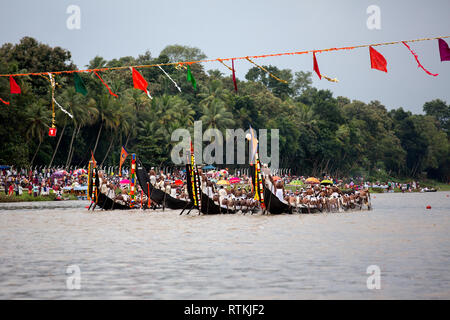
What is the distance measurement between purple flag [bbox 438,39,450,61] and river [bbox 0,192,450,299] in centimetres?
554

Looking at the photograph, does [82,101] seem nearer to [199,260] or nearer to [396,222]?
[396,222]

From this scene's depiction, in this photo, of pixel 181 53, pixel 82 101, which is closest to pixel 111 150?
pixel 82 101

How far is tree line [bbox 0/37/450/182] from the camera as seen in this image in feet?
206

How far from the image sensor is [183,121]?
78.1 meters

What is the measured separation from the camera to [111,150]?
7669 centimetres

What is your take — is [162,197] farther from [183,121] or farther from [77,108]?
[183,121]

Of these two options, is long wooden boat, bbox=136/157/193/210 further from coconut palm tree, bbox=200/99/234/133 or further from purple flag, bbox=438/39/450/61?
coconut palm tree, bbox=200/99/234/133

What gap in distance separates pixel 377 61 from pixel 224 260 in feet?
33.8

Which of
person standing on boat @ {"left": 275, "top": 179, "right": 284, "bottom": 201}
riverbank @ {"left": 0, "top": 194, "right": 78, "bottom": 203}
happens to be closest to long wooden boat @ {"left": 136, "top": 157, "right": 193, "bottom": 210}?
person standing on boat @ {"left": 275, "top": 179, "right": 284, "bottom": 201}
